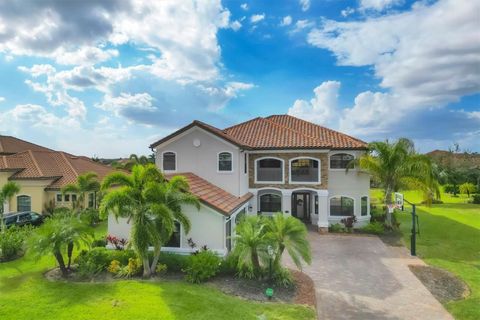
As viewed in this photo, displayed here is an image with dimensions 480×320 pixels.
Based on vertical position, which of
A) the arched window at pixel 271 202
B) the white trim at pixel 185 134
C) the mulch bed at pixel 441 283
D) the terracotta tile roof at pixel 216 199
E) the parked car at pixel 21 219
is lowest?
the mulch bed at pixel 441 283

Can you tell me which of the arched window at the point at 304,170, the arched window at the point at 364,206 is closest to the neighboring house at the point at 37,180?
the arched window at the point at 304,170

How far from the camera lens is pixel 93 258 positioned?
14.5 meters

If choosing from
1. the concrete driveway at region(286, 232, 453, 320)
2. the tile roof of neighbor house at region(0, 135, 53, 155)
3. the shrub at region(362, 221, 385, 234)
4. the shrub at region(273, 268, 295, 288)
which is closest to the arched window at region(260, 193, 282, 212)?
the concrete driveway at region(286, 232, 453, 320)

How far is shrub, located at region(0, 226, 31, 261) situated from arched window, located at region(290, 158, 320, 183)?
1753cm

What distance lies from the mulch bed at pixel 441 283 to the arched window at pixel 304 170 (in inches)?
373

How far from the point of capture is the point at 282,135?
25750 millimetres

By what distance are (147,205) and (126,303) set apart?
361cm

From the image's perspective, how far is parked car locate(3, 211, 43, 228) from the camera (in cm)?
2244

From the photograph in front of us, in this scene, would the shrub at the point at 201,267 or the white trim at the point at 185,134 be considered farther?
the white trim at the point at 185,134

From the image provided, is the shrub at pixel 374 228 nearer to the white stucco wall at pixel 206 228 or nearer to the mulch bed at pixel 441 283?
the mulch bed at pixel 441 283

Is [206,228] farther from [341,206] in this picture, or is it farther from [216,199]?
[341,206]

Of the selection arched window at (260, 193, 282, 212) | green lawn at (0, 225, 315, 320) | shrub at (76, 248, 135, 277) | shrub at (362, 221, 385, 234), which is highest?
arched window at (260, 193, 282, 212)

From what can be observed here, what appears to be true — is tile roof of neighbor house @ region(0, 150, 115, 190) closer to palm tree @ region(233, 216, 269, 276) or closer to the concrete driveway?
palm tree @ region(233, 216, 269, 276)

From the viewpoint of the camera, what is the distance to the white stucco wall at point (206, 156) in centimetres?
2178
